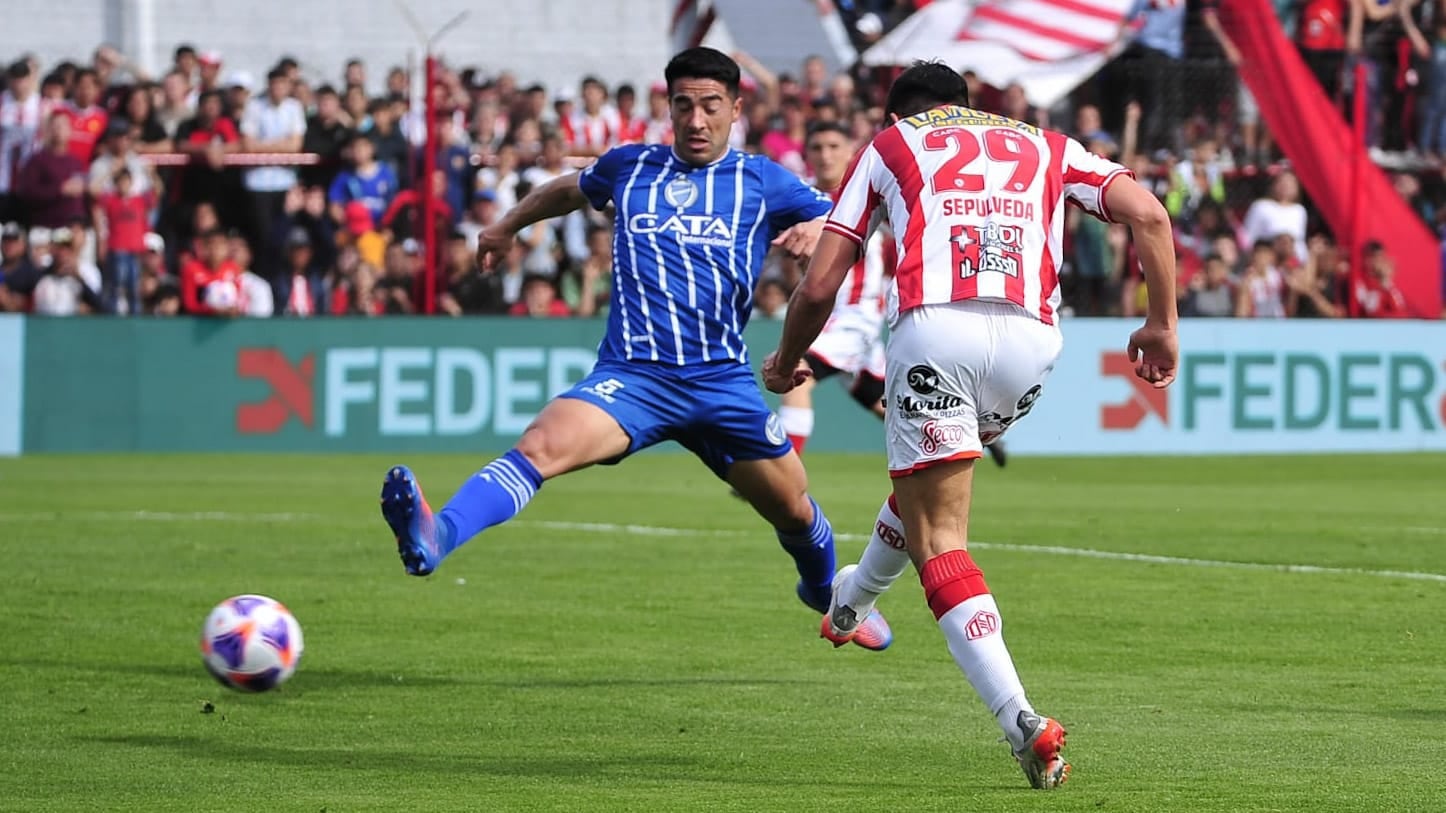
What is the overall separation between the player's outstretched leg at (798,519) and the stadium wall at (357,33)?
19.3 m

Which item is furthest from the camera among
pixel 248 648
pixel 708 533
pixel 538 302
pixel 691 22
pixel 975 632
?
pixel 691 22

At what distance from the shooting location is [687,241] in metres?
8.12

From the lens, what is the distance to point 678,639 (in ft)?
31.0

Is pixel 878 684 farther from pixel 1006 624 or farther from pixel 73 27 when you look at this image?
pixel 73 27

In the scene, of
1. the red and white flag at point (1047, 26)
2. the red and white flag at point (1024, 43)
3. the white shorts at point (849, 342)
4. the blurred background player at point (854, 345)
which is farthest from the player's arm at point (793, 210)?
the red and white flag at point (1047, 26)

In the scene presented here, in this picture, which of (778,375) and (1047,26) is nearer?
(778,375)

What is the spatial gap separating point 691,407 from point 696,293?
425 mm

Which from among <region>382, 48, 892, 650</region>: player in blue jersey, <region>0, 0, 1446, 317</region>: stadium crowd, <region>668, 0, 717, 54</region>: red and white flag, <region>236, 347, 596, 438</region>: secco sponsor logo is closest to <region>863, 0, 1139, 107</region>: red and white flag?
<region>0, 0, 1446, 317</region>: stadium crowd

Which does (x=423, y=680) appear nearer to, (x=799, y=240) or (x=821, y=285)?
(x=799, y=240)

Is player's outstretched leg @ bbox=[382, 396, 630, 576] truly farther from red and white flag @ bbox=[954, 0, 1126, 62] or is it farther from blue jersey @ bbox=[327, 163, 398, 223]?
red and white flag @ bbox=[954, 0, 1126, 62]

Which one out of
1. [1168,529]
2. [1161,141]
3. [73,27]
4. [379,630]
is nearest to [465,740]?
[379,630]

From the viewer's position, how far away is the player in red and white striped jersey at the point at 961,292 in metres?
6.45

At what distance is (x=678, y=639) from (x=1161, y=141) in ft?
46.4

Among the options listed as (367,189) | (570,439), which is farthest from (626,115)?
(570,439)
